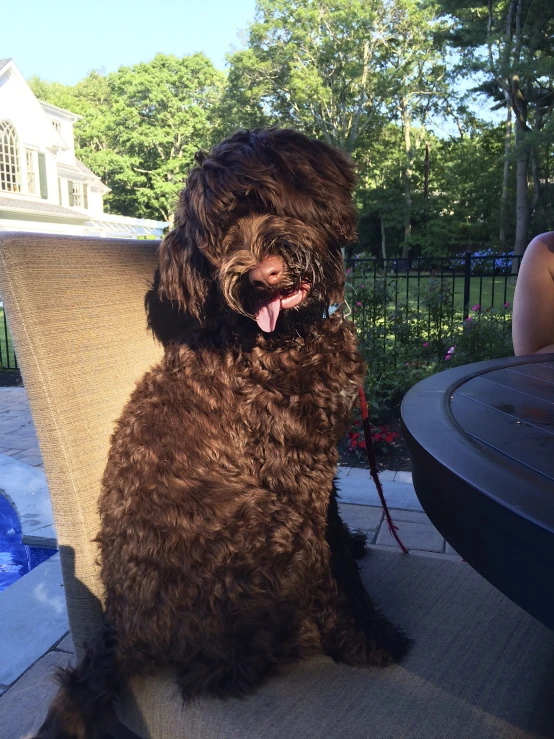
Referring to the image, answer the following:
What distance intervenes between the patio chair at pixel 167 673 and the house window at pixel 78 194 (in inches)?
1760

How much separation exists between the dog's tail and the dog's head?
0.89m

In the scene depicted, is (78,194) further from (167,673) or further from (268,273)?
(167,673)

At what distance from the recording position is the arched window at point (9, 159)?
110ft

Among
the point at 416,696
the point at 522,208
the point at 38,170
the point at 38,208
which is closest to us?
the point at 416,696

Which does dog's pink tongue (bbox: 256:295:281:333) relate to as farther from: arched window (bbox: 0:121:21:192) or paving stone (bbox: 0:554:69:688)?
arched window (bbox: 0:121:21:192)

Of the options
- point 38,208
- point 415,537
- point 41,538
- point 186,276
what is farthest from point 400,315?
point 38,208

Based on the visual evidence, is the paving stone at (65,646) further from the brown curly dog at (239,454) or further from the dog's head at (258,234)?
the dog's head at (258,234)

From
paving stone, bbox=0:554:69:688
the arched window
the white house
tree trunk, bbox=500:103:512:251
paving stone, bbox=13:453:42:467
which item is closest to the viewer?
paving stone, bbox=0:554:69:688

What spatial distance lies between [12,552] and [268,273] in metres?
3.16

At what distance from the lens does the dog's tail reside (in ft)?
3.99

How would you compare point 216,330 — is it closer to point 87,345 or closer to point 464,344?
point 87,345

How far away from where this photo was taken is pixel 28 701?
2.02 metres

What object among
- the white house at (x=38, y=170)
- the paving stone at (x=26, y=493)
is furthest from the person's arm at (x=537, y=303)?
the white house at (x=38, y=170)

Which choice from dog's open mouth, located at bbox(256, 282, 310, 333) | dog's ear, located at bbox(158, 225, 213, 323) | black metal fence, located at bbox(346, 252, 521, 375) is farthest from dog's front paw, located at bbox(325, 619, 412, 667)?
black metal fence, located at bbox(346, 252, 521, 375)
